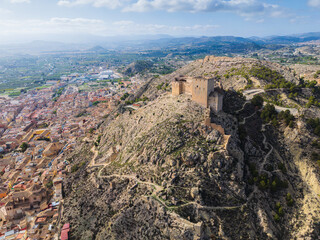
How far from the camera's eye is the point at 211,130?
4734cm

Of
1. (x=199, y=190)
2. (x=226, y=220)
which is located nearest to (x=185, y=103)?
(x=199, y=190)

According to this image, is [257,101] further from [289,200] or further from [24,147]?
[24,147]

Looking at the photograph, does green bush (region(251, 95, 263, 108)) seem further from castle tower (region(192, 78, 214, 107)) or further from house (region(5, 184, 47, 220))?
house (region(5, 184, 47, 220))

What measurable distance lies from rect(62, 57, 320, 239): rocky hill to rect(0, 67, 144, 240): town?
459cm

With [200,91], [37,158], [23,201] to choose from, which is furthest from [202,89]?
[37,158]

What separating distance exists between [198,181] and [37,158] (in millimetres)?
57727

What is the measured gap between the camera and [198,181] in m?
40.0

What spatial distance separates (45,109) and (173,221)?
124 meters

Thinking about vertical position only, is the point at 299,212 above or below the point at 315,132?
below

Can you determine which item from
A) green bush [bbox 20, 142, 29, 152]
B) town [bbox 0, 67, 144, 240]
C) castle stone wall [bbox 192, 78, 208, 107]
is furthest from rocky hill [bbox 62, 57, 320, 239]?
green bush [bbox 20, 142, 29, 152]

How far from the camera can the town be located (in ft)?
154

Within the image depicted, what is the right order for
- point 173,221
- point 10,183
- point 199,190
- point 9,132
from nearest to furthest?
point 173,221
point 199,190
point 10,183
point 9,132

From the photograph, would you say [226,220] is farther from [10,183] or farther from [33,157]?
[33,157]

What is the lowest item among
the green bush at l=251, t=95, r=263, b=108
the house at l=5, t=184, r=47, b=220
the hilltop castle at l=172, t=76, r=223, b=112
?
the house at l=5, t=184, r=47, b=220
